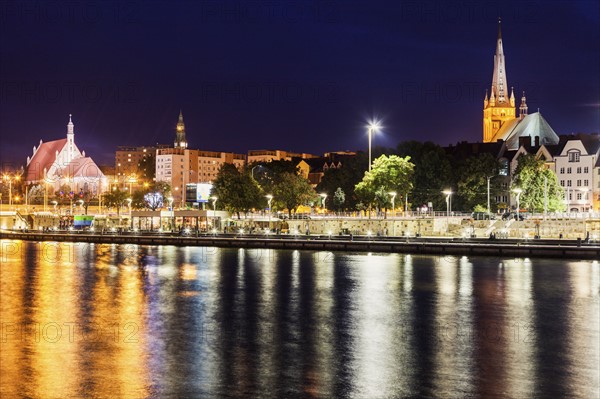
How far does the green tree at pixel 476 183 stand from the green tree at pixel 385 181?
1143 cm

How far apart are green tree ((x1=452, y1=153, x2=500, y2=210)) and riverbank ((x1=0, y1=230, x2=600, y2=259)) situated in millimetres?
19141

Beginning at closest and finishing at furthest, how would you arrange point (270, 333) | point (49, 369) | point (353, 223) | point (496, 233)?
1. point (49, 369)
2. point (270, 333)
3. point (496, 233)
4. point (353, 223)

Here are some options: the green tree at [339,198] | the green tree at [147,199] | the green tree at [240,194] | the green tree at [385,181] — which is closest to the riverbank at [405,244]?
the green tree at [385,181]

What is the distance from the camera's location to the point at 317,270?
2383 inches

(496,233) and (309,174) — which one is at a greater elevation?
(309,174)

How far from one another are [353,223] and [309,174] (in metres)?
72.8

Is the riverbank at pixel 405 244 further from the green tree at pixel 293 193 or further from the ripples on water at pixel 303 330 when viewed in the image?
the green tree at pixel 293 193

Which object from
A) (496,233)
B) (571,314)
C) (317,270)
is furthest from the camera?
(496,233)

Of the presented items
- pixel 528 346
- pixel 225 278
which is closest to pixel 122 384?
pixel 528 346

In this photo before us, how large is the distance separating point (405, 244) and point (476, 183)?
3170cm

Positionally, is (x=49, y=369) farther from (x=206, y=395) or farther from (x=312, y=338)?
(x=312, y=338)

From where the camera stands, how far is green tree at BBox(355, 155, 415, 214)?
309 feet

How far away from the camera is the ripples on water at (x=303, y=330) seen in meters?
25.1

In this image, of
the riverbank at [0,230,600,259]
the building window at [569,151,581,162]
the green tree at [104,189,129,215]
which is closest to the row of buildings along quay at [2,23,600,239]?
the building window at [569,151,581,162]
